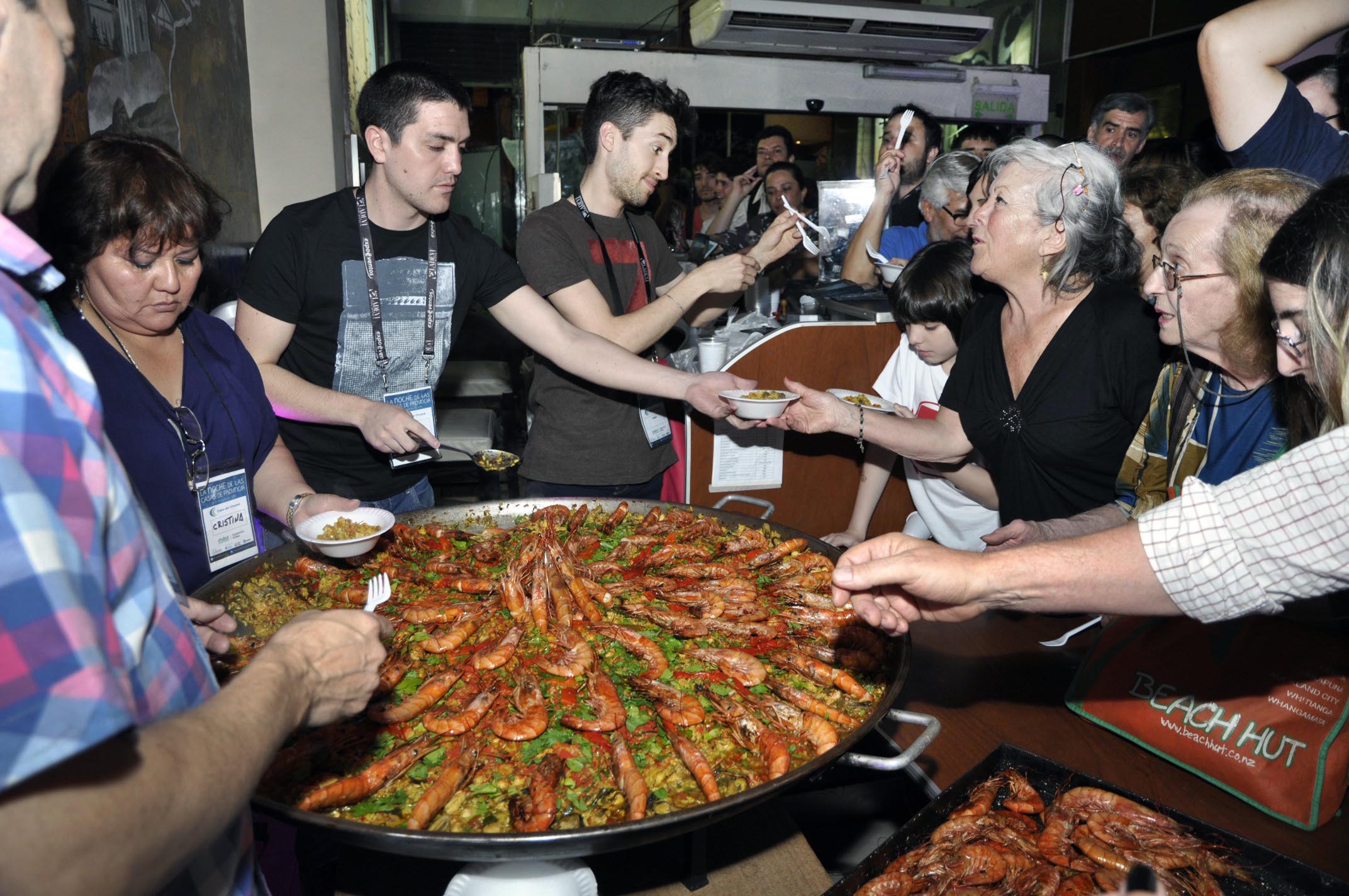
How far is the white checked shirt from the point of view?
4.31 feet

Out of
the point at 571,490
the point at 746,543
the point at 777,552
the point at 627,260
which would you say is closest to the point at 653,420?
the point at 571,490

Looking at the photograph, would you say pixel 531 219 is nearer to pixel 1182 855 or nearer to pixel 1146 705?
pixel 1146 705

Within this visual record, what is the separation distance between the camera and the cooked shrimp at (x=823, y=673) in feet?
6.44

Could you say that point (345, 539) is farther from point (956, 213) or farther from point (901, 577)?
point (956, 213)

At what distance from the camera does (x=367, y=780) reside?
5.13 feet

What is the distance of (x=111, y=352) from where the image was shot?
6.81 ft

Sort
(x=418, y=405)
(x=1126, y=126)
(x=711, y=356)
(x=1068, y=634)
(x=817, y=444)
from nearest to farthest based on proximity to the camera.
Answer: (x=1068, y=634) < (x=418, y=405) < (x=711, y=356) < (x=817, y=444) < (x=1126, y=126)

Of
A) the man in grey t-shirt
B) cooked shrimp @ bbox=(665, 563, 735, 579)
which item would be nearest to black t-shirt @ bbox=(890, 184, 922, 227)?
the man in grey t-shirt

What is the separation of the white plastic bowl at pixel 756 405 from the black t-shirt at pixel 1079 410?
766mm

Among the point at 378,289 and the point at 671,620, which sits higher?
the point at 378,289

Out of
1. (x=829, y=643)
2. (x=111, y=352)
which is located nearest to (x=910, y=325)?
(x=829, y=643)

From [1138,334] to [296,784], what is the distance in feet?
8.76

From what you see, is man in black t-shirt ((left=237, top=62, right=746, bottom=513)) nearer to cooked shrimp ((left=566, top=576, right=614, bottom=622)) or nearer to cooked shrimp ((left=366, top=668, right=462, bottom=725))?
cooked shrimp ((left=566, top=576, right=614, bottom=622))

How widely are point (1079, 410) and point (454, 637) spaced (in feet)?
6.84
